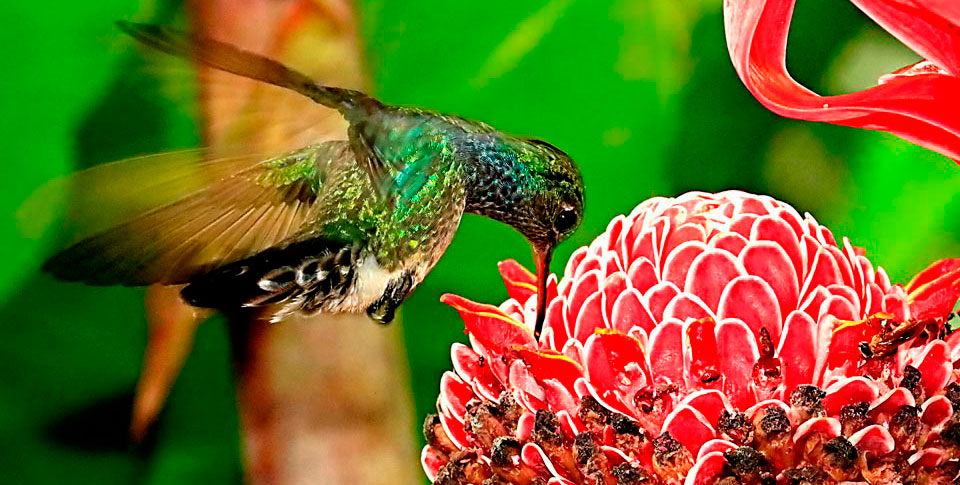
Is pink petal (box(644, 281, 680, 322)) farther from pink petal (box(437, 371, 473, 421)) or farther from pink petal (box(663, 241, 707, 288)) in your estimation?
pink petal (box(437, 371, 473, 421))

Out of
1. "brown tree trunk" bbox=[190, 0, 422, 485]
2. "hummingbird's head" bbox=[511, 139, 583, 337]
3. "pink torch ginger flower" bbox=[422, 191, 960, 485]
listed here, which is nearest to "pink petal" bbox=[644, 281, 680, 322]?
"pink torch ginger flower" bbox=[422, 191, 960, 485]

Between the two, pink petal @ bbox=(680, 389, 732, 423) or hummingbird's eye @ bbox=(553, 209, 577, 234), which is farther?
hummingbird's eye @ bbox=(553, 209, 577, 234)

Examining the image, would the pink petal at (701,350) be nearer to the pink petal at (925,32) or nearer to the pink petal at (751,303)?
the pink petal at (751,303)

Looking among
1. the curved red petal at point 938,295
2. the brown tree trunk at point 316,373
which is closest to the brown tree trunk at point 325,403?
the brown tree trunk at point 316,373

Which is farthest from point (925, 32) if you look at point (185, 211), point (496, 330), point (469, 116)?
point (469, 116)

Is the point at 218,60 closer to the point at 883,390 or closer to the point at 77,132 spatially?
the point at 883,390

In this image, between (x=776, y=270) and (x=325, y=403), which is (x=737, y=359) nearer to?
(x=776, y=270)

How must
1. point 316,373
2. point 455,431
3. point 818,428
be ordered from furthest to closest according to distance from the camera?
point 316,373, point 455,431, point 818,428
